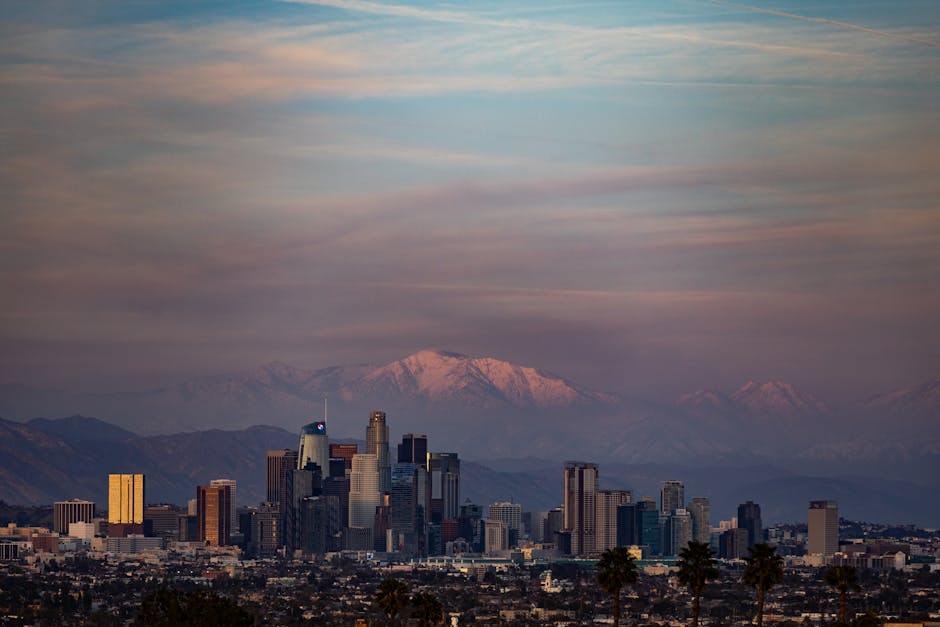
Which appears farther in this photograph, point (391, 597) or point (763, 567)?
point (391, 597)

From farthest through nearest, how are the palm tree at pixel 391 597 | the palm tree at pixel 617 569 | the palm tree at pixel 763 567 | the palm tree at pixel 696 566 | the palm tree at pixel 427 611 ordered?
the palm tree at pixel 391 597
the palm tree at pixel 427 611
the palm tree at pixel 763 567
the palm tree at pixel 617 569
the palm tree at pixel 696 566

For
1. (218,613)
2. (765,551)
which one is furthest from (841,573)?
(218,613)

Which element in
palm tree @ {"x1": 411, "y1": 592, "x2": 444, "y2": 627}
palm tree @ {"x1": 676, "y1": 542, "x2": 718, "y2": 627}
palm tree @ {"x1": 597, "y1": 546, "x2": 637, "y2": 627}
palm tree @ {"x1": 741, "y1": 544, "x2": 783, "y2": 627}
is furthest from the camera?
palm tree @ {"x1": 411, "y1": 592, "x2": 444, "y2": 627}

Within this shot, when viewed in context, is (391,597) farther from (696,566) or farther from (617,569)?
(696,566)

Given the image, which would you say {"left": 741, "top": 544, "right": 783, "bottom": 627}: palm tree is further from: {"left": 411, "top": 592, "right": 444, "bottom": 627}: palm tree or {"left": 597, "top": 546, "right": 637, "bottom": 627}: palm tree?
{"left": 411, "top": 592, "right": 444, "bottom": 627}: palm tree

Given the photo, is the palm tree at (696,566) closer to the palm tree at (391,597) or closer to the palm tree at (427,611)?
the palm tree at (427,611)

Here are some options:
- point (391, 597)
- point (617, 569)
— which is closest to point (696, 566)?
point (617, 569)

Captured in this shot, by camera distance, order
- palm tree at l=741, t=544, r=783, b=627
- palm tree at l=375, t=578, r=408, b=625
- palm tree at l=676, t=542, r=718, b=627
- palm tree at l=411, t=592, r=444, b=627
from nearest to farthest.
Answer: palm tree at l=676, t=542, r=718, b=627 → palm tree at l=741, t=544, r=783, b=627 → palm tree at l=411, t=592, r=444, b=627 → palm tree at l=375, t=578, r=408, b=625

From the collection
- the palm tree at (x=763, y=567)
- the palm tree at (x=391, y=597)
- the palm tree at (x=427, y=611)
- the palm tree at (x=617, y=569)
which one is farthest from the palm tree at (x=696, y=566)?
the palm tree at (x=391, y=597)

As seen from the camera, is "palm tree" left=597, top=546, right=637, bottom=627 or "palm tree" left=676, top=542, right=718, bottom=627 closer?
"palm tree" left=676, top=542, right=718, bottom=627

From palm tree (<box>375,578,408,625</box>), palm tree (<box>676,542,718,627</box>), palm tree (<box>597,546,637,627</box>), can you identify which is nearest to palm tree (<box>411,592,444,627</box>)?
palm tree (<box>375,578,408,625</box>)

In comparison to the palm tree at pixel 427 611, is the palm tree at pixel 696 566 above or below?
above
